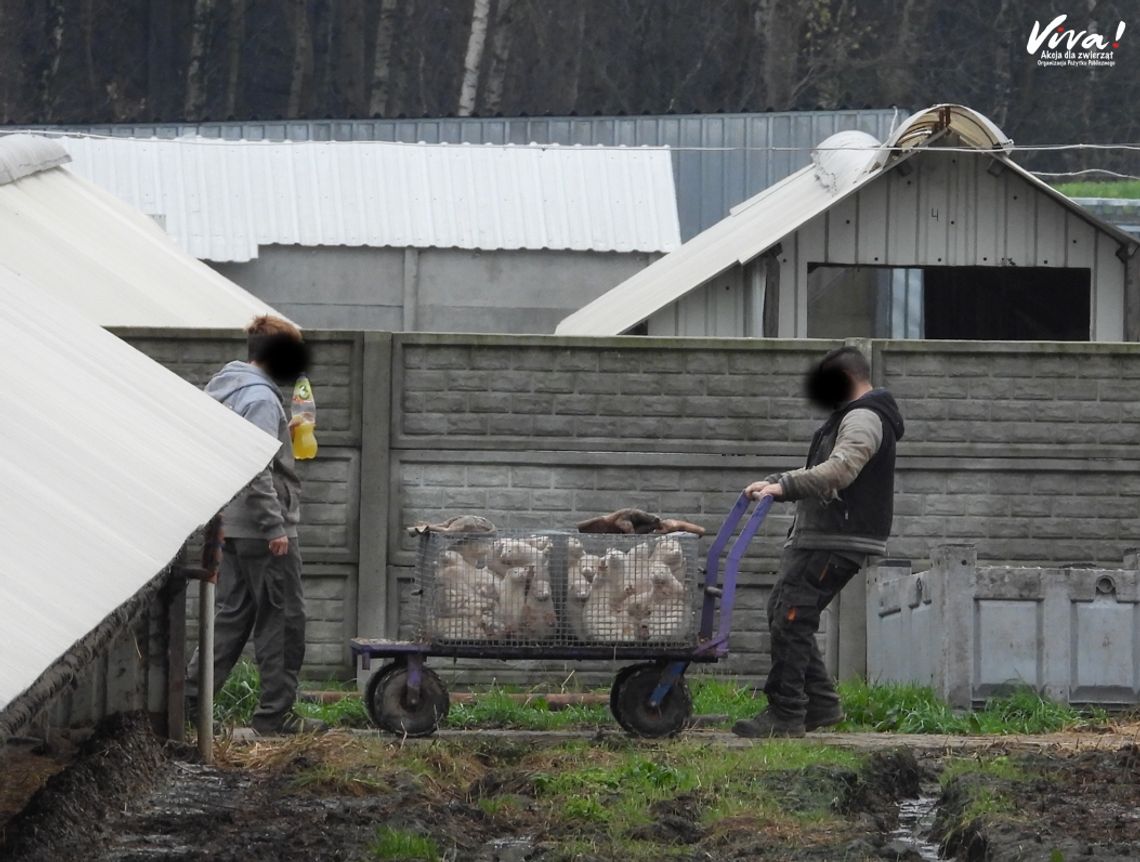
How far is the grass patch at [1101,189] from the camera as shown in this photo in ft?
149

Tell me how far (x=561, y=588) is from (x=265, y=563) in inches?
53.1

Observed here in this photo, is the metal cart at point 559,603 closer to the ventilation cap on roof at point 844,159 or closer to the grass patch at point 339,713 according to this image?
the grass patch at point 339,713

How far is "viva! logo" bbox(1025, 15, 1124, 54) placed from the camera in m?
47.3

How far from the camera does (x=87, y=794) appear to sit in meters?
7.64

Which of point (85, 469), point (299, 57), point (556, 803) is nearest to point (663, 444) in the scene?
point (556, 803)

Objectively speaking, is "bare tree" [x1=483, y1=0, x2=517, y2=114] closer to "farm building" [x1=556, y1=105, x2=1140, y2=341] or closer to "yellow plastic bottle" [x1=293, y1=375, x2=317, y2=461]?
"farm building" [x1=556, y1=105, x2=1140, y2=341]

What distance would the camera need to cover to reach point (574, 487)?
12.2 m

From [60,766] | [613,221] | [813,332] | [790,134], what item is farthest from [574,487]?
[790,134]

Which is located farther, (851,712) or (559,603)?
(851,712)

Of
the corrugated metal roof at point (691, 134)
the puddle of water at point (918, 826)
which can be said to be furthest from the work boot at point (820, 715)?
the corrugated metal roof at point (691, 134)

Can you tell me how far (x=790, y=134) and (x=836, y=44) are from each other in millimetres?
21039

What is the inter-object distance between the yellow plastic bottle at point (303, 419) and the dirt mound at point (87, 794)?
272cm

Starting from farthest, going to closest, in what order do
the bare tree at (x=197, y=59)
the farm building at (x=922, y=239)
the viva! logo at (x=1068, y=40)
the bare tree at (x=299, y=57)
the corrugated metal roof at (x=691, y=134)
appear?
the bare tree at (x=197, y=59), the bare tree at (x=299, y=57), the viva! logo at (x=1068, y=40), the corrugated metal roof at (x=691, y=134), the farm building at (x=922, y=239)

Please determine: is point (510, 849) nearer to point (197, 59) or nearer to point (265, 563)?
point (265, 563)
